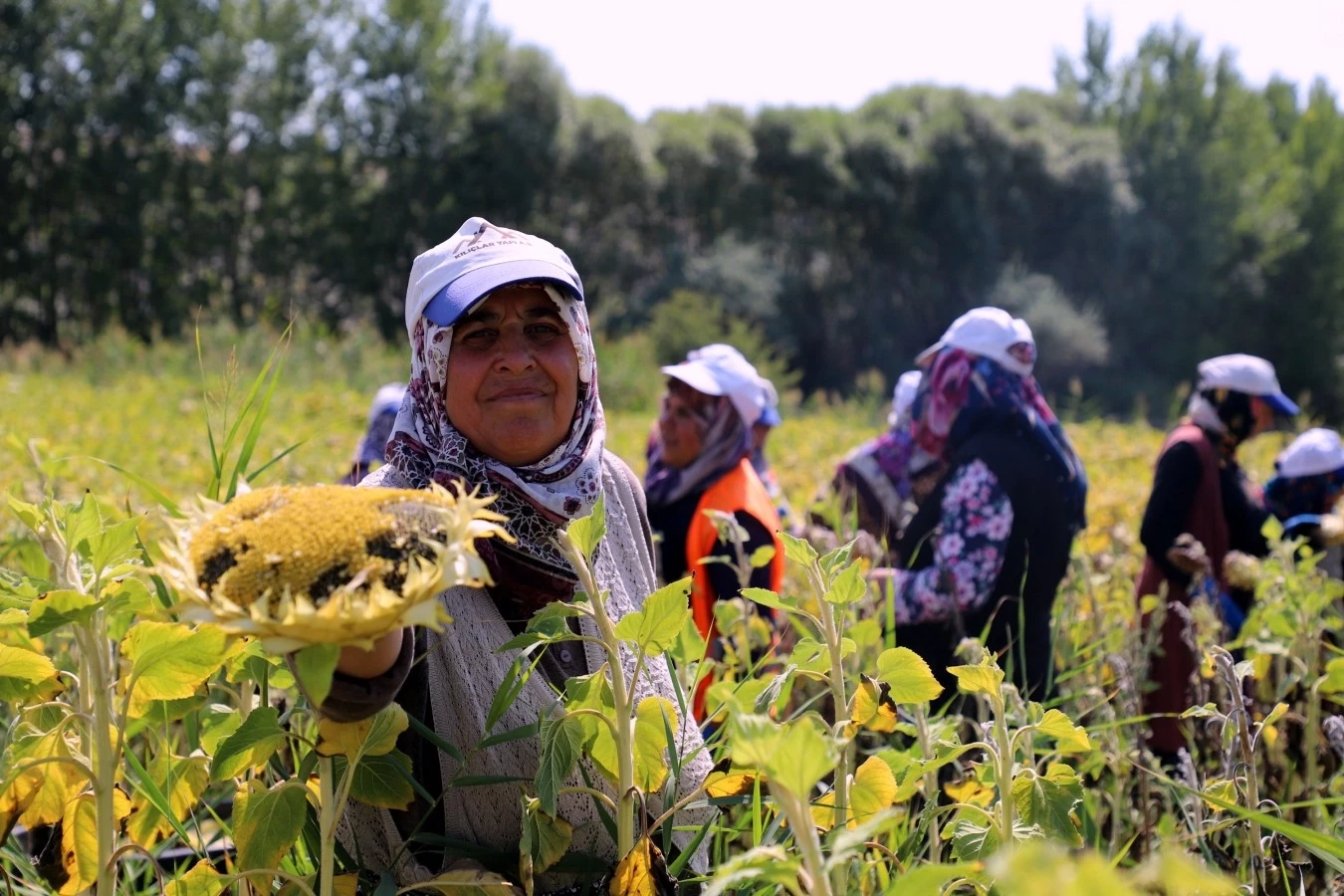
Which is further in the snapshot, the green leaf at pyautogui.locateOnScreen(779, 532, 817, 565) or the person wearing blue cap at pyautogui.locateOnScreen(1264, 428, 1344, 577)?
the person wearing blue cap at pyautogui.locateOnScreen(1264, 428, 1344, 577)

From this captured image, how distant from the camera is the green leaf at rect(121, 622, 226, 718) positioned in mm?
1195

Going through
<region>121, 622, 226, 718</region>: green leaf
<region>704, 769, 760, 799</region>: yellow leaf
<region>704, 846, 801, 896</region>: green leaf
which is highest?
<region>121, 622, 226, 718</region>: green leaf

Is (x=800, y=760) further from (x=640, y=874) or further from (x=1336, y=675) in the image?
(x=1336, y=675)

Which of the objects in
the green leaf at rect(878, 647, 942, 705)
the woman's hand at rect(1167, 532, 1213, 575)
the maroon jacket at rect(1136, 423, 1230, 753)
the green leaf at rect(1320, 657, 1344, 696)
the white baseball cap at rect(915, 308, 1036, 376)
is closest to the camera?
the green leaf at rect(878, 647, 942, 705)

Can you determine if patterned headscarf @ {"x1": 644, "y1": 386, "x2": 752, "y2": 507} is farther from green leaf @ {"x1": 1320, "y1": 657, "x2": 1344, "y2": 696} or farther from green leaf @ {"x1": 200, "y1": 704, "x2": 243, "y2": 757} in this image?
green leaf @ {"x1": 200, "y1": 704, "x2": 243, "y2": 757}

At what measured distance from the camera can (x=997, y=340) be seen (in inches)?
132

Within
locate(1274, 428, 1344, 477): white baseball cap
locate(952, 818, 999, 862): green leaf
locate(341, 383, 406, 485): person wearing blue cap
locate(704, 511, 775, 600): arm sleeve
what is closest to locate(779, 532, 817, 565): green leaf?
locate(952, 818, 999, 862): green leaf

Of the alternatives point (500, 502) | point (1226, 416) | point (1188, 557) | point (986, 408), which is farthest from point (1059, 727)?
point (1226, 416)

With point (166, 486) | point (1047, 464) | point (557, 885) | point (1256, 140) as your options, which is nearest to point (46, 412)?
point (166, 486)

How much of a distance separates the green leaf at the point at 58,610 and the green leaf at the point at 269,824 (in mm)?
251

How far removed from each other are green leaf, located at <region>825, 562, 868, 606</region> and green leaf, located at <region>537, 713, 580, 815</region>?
0.96 ft

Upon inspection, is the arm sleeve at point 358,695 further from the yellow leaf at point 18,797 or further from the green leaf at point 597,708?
the yellow leaf at point 18,797

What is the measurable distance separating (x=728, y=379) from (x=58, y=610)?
305cm

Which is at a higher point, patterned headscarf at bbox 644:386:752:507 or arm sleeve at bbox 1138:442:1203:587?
patterned headscarf at bbox 644:386:752:507
